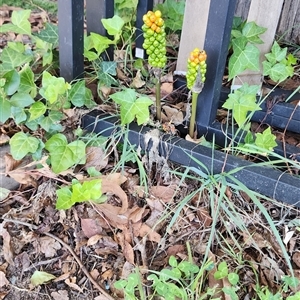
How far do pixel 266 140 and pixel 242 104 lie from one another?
0.13m

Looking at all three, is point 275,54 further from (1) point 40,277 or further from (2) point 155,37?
(1) point 40,277

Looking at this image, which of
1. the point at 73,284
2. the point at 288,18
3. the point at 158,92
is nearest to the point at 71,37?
the point at 158,92

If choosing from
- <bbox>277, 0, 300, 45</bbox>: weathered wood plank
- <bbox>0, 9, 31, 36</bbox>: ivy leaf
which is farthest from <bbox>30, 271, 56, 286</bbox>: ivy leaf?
<bbox>277, 0, 300, 45</bbox>: weathered wood plank

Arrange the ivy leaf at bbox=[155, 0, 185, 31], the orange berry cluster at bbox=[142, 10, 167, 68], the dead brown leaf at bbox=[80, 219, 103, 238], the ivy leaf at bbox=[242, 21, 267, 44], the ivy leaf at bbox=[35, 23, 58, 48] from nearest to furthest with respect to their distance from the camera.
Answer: the orange berry cluster at bbox=[142, 10, 167, 68] → the dead brown leaf at bbox=[80, 219, 103, 238] → the ivy leaf at bbox=[242, 21, 267, 44] → the ivy leaf at bbox=[35, 23, 58, 48] → the ivy leaf at bbox=[155, 0, 185, 31]

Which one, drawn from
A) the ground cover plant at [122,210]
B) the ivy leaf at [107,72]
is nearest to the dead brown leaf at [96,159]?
the ground cover plant at [122,210]

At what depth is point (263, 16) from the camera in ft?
4.81

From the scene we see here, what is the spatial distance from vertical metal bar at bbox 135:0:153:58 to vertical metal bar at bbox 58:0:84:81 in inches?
10.8

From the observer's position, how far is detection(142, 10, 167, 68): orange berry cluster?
3.92 ft

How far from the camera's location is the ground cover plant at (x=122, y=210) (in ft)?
3.94

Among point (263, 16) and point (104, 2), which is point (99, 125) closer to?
point (104, 2)

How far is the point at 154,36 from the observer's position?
122cm

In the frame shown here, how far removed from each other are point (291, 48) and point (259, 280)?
1.04 meters

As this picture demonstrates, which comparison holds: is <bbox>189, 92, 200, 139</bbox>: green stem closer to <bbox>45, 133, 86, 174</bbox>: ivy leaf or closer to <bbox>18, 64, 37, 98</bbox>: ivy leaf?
<bbox>45, 133, 86, 174</bbox>: ivy leaf

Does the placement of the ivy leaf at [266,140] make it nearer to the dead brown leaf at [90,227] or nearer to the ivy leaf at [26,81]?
the dead brown leaf at [90,227]
